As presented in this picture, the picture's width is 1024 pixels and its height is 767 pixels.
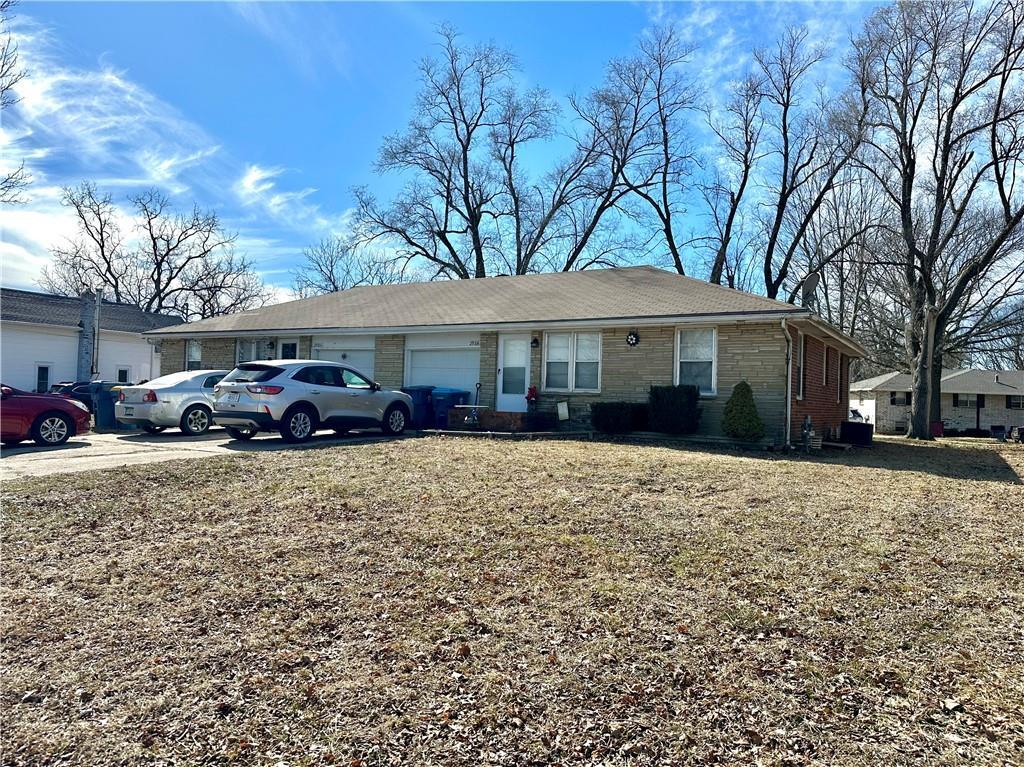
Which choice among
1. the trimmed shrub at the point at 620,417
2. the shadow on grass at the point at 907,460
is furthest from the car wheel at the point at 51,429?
the shadow on grass at the point at 907,460

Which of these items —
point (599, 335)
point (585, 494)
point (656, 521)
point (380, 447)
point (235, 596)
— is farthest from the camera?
point (599, 335)

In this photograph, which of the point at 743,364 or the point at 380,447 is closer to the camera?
the point at 380,447

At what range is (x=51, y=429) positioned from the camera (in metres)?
11.4

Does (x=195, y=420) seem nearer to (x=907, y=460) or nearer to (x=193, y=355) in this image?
(x=193, y=355)

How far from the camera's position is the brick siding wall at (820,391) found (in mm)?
13594

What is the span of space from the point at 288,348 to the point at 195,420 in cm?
564

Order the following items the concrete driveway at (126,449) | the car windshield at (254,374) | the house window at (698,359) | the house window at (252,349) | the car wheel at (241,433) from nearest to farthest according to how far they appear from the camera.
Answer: the concrete driveway at (126,449)
the car windshield at (254,374)
the car wheel at (241,433)
the house window at (698,359)
the house window at (252,349)

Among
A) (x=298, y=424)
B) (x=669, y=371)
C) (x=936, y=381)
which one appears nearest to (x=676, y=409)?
(x=669, y=371)

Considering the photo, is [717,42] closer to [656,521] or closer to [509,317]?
[509,317]

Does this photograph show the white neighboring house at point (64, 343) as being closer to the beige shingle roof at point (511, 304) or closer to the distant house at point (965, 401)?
the beige shingle roof at point (511, 304)

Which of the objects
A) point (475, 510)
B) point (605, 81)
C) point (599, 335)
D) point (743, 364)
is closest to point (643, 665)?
point (475, 510)

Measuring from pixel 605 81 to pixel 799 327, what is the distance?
23.9 metres

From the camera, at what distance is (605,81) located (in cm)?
3259

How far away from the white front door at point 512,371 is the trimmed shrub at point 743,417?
4.95 metres
